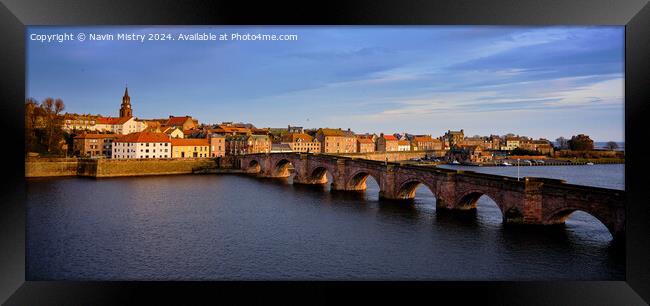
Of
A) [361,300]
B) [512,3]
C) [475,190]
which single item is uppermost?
[512,3]

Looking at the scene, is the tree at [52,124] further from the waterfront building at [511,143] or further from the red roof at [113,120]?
the waterfront building at [511,143]

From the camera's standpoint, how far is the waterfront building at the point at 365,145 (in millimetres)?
88250

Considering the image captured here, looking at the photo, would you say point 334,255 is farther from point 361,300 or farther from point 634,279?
point 634,279

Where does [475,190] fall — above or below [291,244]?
above

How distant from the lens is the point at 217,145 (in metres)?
72.1

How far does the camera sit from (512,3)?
13.7m

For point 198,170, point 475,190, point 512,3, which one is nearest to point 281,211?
point 475,190

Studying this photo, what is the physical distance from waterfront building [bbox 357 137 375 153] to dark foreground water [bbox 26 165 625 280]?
55.1 m

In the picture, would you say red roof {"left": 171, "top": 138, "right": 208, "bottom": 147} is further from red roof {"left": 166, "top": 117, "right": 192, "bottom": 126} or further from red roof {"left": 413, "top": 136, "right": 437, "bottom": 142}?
red roof {"left": 413, "top": 136, "right": 437, "bottom": 142}

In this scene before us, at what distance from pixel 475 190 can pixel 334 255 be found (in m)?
10.9

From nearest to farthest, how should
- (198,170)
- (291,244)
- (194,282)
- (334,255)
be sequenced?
(194,282) → (334,255) → (291,244) → (198,170)

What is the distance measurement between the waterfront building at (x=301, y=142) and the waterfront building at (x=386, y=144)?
14108 mm

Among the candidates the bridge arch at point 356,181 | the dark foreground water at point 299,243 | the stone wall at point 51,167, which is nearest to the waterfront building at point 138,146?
the stone wall at point 51,167

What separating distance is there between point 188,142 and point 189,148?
0.84 m
